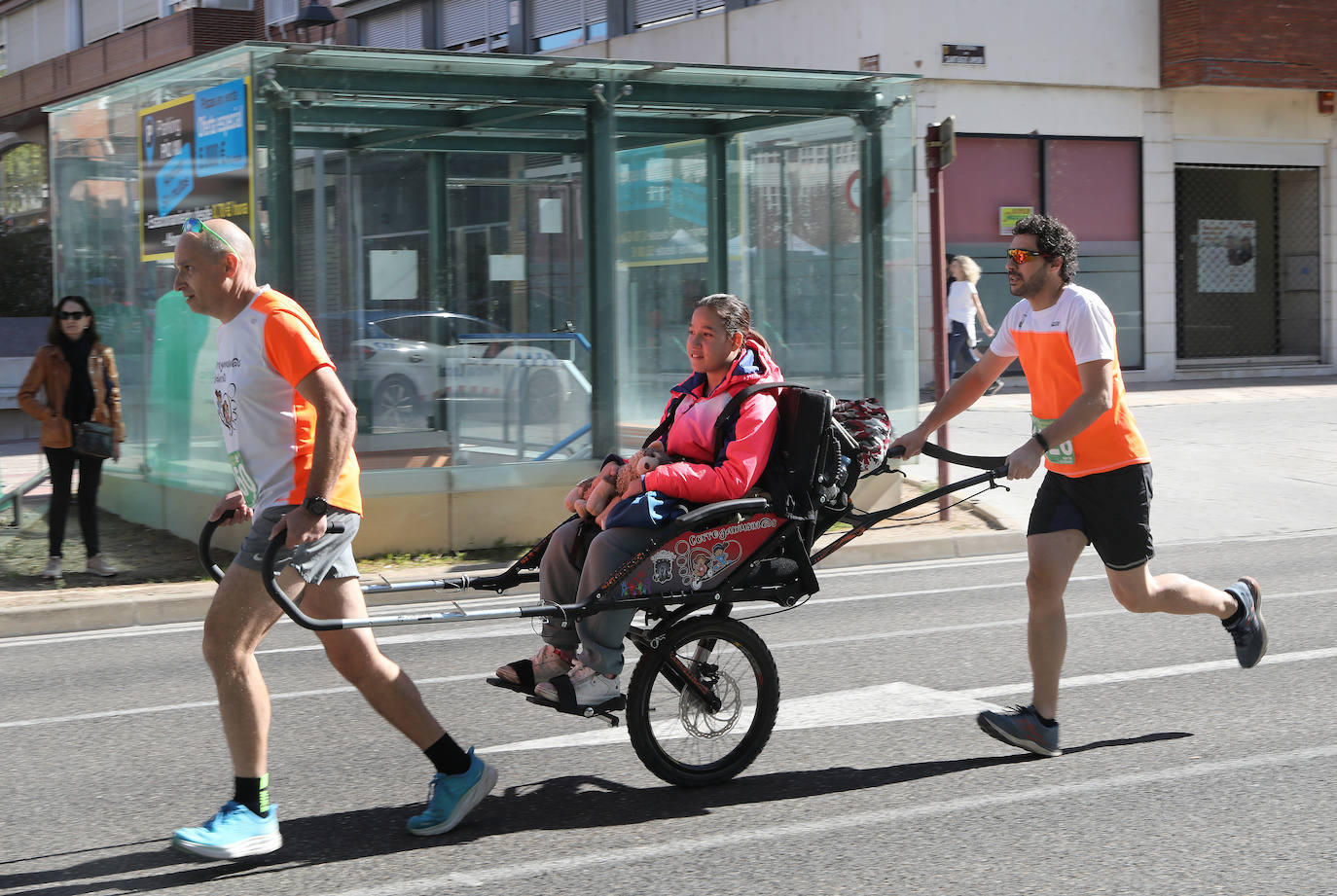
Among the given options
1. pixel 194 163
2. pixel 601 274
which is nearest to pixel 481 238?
pixel 601 274

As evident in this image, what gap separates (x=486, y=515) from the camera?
10.9 metres

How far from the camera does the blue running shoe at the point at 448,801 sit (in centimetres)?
472

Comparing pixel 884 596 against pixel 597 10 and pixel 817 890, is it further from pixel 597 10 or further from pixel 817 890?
pixel 597 10

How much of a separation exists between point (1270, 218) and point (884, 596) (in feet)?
58.5

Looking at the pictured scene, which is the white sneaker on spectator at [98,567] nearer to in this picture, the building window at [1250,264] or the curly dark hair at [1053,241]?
the curly dark hair at [1053,241]

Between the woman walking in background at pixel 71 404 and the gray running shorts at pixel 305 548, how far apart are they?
5963 millimetres

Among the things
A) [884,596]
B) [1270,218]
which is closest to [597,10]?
[1270,218]

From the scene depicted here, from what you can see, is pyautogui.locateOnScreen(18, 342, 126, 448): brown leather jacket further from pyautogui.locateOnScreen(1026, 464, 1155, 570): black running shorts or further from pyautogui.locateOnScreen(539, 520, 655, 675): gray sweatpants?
pyautogui.locateOnScreen(1026, 464, 1155, 570): black running shorts

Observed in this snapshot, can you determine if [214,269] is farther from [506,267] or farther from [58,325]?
[506,267]

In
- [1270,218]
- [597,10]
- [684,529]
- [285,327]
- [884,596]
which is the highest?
[597,10]

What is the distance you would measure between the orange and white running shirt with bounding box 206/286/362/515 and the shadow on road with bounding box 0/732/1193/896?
40.3 inches

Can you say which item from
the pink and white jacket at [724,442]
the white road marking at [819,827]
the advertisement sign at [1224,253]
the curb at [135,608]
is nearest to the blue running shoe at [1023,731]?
the white road marking at [819,827]

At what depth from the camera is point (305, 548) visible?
14.1 ft

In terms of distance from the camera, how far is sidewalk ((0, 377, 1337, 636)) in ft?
30.0
